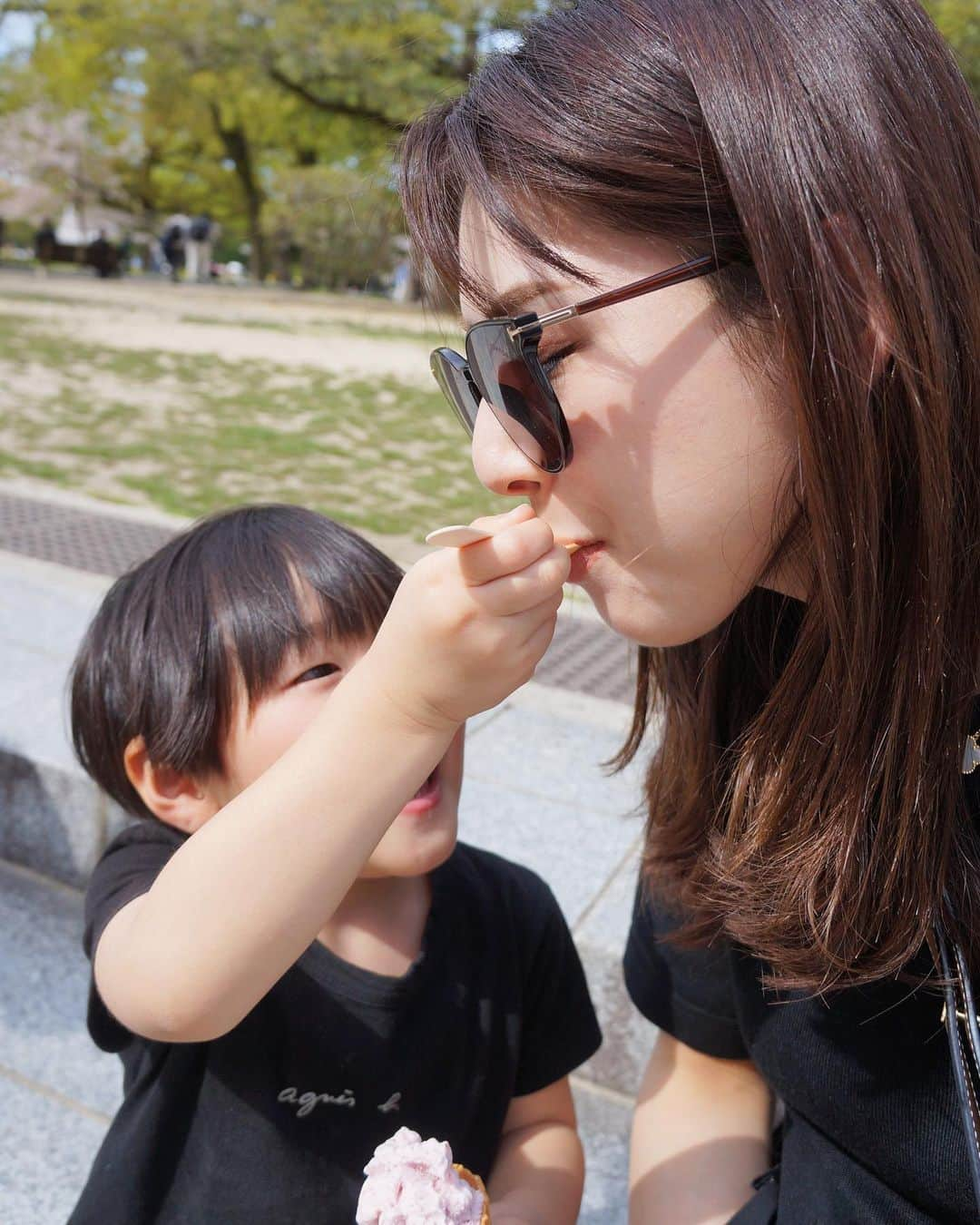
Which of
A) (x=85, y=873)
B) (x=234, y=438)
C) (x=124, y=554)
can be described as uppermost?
(x=85, y=873)

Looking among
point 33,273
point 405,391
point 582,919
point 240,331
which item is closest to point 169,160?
point 33,273

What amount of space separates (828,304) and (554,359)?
10.8 inches

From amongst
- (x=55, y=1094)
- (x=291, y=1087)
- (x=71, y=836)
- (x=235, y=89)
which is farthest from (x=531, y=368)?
(x=235, y=89)

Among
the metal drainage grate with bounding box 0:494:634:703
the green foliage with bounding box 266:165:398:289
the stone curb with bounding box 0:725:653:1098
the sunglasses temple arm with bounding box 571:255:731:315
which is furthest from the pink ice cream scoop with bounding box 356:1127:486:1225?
the metal drainage grate with bounding box 0:494:634:703

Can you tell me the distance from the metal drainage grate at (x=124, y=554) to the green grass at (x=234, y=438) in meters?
0.63

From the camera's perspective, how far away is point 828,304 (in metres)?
1.02

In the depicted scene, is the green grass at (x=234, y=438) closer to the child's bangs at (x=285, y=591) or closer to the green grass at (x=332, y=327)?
the green grass at (x=332, y=327)

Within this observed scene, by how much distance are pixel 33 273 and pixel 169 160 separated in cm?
1617

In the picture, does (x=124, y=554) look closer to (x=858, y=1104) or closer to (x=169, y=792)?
(x=169, y=792)

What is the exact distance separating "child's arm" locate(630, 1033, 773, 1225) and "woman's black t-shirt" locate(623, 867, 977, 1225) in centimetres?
6

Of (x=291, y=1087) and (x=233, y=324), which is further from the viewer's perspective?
(x=233, y=324)

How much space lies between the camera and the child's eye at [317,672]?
1.46m

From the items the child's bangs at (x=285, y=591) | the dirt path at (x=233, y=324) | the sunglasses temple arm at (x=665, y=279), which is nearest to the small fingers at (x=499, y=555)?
the sunglasses temple arm at (x=665, y=279)

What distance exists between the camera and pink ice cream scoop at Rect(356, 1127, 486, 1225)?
1043 millimetres
